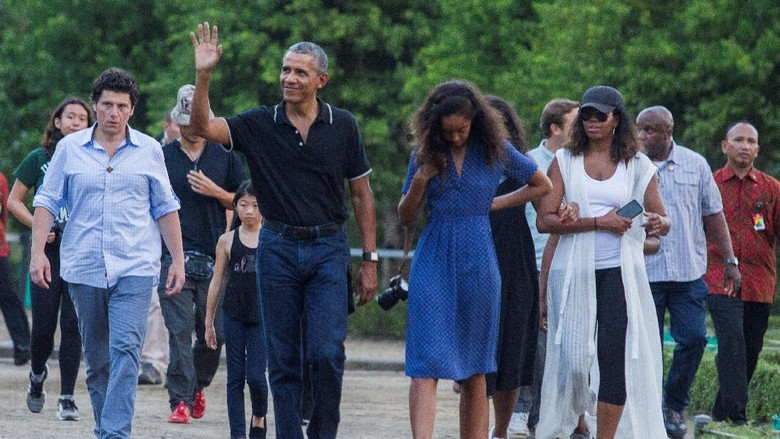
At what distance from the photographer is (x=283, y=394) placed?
850cm

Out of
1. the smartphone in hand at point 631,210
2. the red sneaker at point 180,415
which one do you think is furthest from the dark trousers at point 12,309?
the smartphone in hand at point 631,210

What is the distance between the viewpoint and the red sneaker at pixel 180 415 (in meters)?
11.8

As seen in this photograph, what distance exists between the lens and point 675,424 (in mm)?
11430

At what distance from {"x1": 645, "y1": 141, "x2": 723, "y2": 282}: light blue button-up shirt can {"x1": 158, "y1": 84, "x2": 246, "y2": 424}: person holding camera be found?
2838 millimetres

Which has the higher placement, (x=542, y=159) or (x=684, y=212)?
(x=542, y=159)

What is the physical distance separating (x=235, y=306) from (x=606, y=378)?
235 centimetres

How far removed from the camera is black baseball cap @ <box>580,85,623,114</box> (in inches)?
360

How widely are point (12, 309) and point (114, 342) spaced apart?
7.78 metres

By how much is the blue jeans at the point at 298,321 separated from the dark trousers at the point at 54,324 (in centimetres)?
324

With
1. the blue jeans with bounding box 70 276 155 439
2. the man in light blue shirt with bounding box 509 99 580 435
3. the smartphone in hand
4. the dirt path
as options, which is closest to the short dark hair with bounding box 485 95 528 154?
the smartphone in hand

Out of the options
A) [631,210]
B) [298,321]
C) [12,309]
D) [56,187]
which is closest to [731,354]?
[631,210]

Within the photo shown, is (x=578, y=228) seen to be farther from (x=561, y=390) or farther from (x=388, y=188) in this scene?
(x=388, y=188)

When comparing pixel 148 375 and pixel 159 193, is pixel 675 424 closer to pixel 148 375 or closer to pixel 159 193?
pixel 159 193

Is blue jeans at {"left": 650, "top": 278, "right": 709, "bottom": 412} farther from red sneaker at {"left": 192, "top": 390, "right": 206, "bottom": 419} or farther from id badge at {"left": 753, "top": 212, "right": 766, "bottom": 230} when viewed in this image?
red sneaker at {"left": 192, "top": 390, "right": 206, "bottom": 419}
